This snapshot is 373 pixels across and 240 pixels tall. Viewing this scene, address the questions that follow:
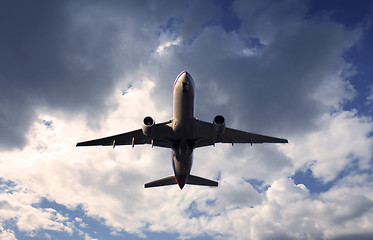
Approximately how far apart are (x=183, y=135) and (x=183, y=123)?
5.67 feet

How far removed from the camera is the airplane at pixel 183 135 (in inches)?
916

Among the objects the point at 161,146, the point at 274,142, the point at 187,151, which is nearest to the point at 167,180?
the point at 161,146

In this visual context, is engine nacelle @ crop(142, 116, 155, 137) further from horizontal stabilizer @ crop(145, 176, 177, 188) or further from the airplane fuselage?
horizontal stabilizer @ crop(145, 176, 177, 188)

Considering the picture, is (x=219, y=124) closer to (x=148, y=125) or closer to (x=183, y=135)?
(x=183, y=135)

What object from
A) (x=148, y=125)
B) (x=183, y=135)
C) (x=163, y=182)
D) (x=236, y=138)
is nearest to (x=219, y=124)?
(x=183, y=135)

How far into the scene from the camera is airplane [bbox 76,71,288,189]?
23.3 meters

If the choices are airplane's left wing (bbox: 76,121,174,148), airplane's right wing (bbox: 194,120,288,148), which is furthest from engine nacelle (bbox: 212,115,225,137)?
airplane's left wing (bbox: 76,121,174,148)

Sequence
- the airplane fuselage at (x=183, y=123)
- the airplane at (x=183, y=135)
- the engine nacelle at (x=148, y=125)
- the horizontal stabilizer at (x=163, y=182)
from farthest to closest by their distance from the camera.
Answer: the horizontal stabilizer at (x=163, y=182)
the engine nacelle at (x=148, y=125)
the airplane at (x=183, y=135)
the airplane fuselage at (x=183, y=123)

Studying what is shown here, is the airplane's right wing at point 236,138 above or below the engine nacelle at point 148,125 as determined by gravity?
above

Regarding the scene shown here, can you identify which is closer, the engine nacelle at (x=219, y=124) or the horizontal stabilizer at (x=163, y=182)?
the engine nacelle at (x=219, y=124)

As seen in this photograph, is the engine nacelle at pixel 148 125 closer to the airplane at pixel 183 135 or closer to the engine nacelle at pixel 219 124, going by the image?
the airplane at pixel 183 135

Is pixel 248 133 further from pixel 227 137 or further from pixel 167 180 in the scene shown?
pixel 167 180

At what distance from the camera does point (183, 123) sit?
2452 centimetres

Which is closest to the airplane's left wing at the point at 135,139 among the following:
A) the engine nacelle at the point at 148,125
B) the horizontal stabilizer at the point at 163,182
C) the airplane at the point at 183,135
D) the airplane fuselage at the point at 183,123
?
the airplane at the point at 183,135
